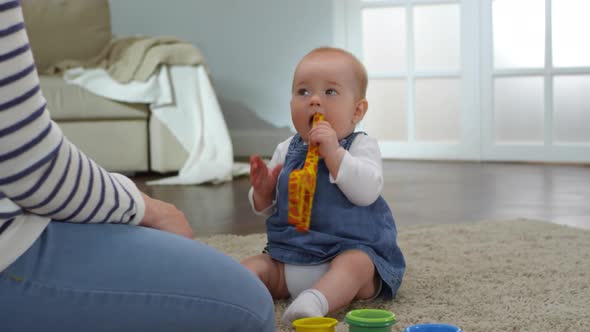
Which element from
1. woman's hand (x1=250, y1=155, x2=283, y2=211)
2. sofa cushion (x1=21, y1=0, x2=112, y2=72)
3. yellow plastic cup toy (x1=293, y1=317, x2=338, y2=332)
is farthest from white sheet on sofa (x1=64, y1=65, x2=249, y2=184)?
yellow plastic cup toy (x1=293, y1=317, x2=338, y2=332)

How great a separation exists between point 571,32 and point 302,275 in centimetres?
291

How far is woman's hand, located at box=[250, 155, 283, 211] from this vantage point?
1391 mm

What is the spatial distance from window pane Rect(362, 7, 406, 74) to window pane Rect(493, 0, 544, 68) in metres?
0.49

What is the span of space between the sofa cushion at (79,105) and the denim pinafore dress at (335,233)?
234cm

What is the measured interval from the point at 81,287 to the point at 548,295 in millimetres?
856

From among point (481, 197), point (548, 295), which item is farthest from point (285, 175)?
point (481, 197)

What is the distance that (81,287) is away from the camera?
76cm

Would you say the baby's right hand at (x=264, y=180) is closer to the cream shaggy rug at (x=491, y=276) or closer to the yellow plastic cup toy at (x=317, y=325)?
the cream shaggy rug at (x=491, y=276)

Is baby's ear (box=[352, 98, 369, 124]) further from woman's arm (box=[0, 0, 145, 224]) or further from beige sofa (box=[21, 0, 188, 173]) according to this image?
beige sofa (box=[21, 0, 188, 173])

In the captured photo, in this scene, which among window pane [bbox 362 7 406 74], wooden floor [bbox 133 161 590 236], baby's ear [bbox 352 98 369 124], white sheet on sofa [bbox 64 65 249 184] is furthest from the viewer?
window pane [bbox 362 7 406 74]

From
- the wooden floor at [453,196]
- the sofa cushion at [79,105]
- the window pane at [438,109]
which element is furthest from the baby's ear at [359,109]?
the window pane at [438,109]

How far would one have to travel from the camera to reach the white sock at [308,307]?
1172 millimetres

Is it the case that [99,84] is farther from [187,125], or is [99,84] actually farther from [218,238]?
[218,238]

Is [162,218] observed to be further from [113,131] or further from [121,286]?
[113,131]
